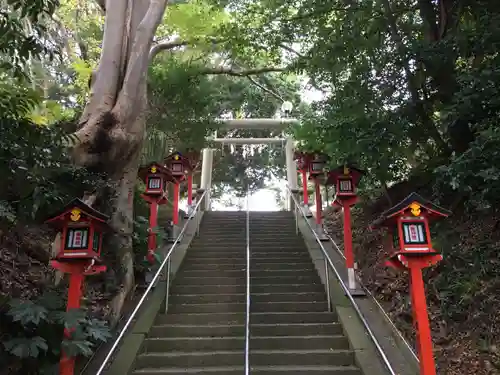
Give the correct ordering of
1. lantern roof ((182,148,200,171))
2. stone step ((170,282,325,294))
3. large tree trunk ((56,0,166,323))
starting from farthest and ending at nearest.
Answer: lantern roof ((182,148,200,171)), stone step ((170,282,325,294)), large tree trunk ((56,0,166,323))

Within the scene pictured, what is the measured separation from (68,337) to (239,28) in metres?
6.05

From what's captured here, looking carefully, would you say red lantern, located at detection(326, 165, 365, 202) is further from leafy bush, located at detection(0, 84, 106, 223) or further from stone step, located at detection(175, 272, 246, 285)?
leafy bush, located at detection(0, 84, 106, 223)

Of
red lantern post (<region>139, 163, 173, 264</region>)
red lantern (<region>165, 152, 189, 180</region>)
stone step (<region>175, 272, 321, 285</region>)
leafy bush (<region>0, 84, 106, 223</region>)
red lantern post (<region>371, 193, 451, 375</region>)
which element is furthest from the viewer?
red lantern (<region>165, 152, 189, 180</region>)

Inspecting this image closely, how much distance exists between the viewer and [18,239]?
5941 mm

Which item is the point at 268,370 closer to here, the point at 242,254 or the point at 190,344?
the point at 190,344

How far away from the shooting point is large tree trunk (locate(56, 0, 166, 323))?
5.82m

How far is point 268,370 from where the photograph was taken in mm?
4621

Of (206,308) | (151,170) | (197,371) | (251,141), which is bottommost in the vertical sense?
(197,371)

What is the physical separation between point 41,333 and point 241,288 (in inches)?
127

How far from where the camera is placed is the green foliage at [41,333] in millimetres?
3658

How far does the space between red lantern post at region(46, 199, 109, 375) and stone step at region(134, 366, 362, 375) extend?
3.21 feet

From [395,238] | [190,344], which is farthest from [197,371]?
[395,238]

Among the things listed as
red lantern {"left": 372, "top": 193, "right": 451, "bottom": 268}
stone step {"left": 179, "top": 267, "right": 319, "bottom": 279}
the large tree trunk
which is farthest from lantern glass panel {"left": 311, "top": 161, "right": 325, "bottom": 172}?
red lantern {"left": 372, "top": 193, "right": 451, "bottom": 268}

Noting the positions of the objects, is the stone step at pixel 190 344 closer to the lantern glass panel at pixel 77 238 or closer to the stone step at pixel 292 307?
the stone step at pixel 292 307
